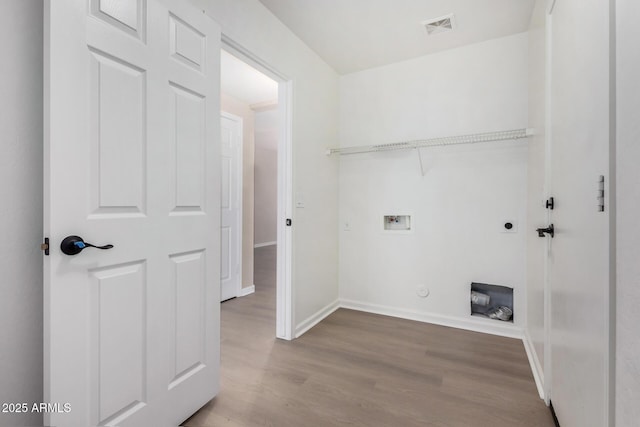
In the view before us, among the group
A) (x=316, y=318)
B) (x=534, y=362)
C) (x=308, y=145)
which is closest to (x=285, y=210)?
(x=308, y=145)

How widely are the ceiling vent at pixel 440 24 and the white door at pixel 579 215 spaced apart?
0.81m

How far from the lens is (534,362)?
1972 mm

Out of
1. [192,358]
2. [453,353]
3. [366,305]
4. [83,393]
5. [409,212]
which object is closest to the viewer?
[83,393]

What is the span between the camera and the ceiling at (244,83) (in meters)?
2.80

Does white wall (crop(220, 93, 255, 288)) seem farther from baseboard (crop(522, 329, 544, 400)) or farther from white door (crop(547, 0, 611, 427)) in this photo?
white door (crop(547, 0, 611, 427))

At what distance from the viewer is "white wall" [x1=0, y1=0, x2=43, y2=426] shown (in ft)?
3.25

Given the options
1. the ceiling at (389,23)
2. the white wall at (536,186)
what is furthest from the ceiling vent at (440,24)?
the white wall at (536,186)

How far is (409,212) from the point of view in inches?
Result: 113

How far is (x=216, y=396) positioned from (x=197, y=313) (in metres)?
0.55

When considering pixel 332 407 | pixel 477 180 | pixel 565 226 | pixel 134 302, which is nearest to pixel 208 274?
pixel 134 302

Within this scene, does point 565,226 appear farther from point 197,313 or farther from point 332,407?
point 197,313

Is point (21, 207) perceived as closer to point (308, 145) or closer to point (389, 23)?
point (308, 145)

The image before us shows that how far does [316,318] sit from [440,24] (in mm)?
2714

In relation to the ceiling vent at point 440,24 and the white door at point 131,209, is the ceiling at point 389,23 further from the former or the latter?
the white door at point 131,209
